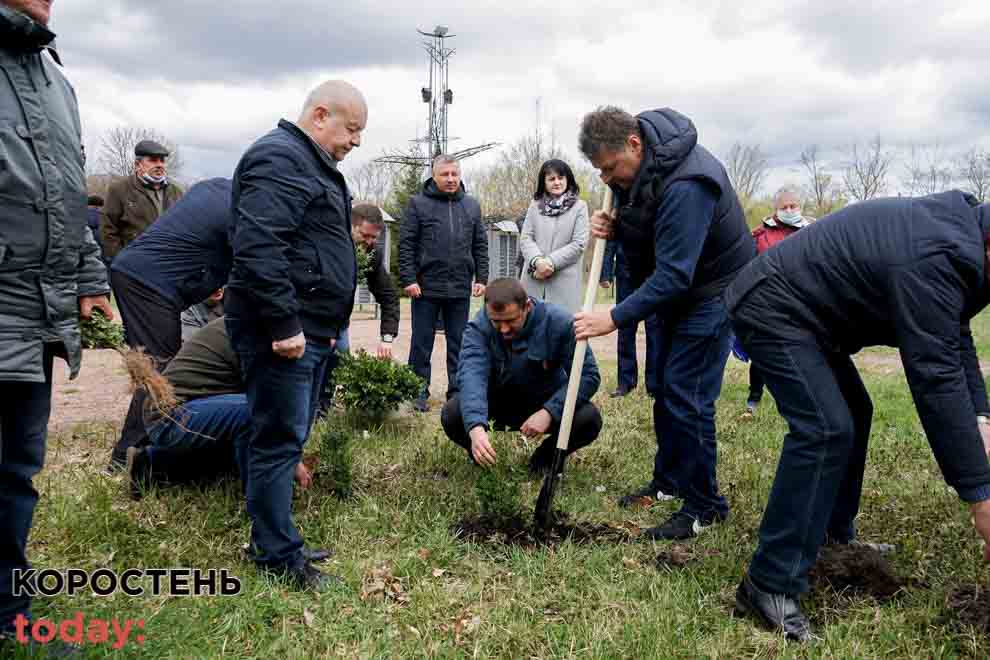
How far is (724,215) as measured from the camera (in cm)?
359

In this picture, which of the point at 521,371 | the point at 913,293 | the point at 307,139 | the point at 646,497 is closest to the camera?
the point at 913,293

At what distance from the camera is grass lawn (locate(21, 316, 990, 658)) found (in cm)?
263

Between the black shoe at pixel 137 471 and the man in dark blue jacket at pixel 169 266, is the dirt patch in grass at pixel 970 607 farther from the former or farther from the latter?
the man in dark blue jacket at pixel 169 266

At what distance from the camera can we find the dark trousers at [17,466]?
2.37 m

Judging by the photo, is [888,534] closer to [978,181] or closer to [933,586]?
[933,586]

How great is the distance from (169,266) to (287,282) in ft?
5.41

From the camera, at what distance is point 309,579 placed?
3.02m

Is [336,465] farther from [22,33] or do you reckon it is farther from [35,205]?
[22,33]

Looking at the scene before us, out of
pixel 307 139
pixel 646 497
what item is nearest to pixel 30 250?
pixel 307 139

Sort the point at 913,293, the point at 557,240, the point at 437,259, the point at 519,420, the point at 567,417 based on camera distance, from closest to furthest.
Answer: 1. the point at 913,293
2. the point at 567,417
3. the point at 519,420
4. the point at 437,259
5. the point at 557,240

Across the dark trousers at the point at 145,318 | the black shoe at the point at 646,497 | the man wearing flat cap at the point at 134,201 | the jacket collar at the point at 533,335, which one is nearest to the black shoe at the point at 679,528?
the black shoe at the point at 646,497

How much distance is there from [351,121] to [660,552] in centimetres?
230

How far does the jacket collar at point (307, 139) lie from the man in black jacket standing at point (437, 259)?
10.7 ft

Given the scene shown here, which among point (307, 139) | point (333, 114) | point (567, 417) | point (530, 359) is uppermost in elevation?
point (333, 114)
